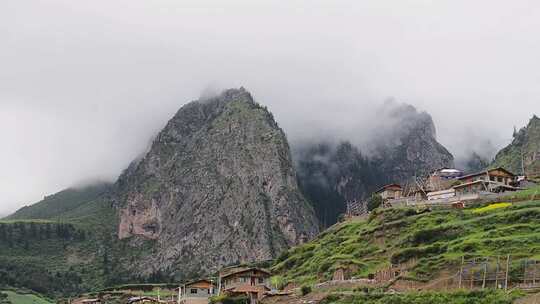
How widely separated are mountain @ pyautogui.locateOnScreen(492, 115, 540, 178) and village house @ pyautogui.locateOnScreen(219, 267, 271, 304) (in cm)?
6690

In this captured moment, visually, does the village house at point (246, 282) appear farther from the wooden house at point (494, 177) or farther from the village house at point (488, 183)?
the wooden house at point (494, 177)

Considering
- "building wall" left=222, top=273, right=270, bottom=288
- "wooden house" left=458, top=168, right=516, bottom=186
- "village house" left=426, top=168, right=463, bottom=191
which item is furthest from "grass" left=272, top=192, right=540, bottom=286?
"wooden house" left=458, top=168, right=516, bottom=186

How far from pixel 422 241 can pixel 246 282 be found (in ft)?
80.5

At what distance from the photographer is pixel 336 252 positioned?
10412 cm

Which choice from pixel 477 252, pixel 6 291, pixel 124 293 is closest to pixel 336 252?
pixel 477 252

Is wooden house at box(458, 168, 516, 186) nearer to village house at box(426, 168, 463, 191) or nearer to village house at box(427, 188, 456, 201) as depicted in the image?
village house at box(426, 168, 463, 191)

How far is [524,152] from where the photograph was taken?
161500mm

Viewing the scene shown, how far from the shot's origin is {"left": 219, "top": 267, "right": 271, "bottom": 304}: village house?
95331mm

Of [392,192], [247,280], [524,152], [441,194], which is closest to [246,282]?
[247,280]

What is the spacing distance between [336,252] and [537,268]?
42.1 m

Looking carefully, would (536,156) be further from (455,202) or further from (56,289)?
(56,289)

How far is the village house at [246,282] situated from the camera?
95.3 metres

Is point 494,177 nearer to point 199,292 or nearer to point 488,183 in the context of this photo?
point 488,183

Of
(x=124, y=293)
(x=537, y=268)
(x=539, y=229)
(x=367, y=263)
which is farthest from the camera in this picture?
(x=124, y=293)
